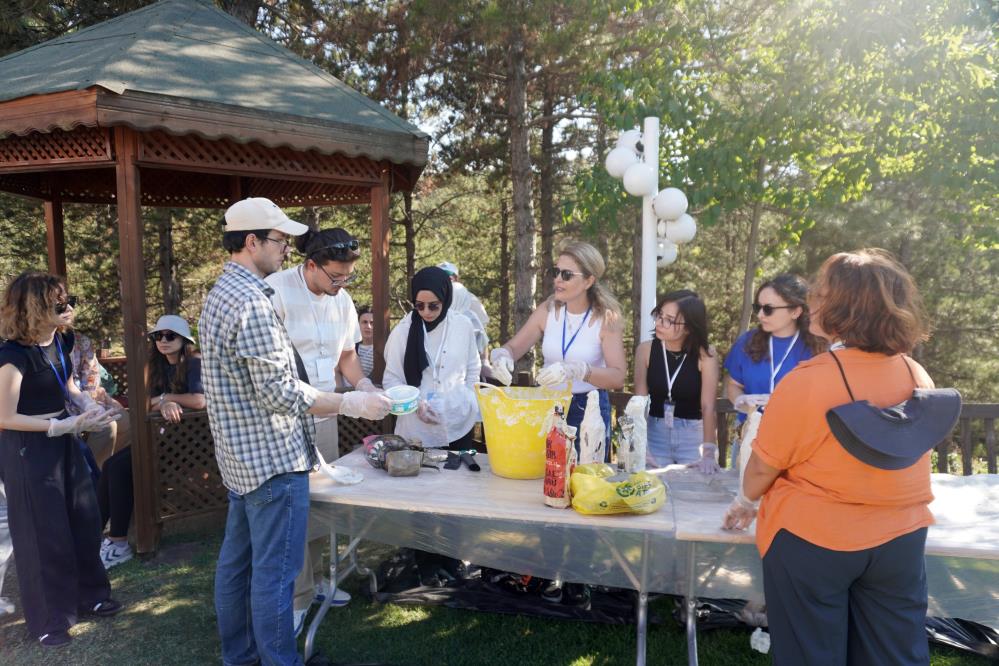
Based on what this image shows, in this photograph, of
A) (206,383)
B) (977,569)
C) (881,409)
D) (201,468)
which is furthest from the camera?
(201,468)

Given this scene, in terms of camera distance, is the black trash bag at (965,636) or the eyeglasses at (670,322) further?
the eyeglasses at (670,322)

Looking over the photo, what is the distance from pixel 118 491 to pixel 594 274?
134 inches

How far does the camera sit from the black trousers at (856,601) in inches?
68.3

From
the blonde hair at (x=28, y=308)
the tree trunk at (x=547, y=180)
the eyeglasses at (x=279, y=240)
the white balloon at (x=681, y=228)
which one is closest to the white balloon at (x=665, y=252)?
the white balloon at (x=681, y=228)

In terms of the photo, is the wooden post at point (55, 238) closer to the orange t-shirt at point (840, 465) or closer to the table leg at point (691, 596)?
the table leg at point (691, 596)

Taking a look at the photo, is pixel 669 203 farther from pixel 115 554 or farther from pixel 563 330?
pixel 115 554

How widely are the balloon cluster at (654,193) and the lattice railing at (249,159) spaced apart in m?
1.82

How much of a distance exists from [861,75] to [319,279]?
4.99 m

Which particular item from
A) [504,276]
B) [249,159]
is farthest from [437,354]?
[504,276]

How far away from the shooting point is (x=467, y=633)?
3.24 metres

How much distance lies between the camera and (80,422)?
3.03 m

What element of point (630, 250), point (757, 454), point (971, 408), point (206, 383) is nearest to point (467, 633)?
point (206, 383)

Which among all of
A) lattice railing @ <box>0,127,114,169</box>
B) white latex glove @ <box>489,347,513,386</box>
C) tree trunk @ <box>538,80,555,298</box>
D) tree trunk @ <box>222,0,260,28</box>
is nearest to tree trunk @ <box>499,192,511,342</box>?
tree trunk @ <box>538,80,555,298</box>

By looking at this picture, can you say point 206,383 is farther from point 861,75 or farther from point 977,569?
point 861,75
